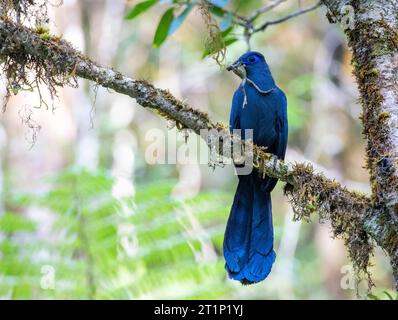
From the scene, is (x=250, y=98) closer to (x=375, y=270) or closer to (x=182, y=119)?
(x=182, y=119)

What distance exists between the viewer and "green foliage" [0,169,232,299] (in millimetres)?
4449

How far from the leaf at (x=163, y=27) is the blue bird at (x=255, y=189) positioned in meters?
0.47

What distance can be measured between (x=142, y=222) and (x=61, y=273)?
74 centimetres

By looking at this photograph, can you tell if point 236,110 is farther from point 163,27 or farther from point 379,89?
point 379,89

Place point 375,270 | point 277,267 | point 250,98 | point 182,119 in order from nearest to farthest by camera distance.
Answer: point 182,119
point 250,98
point 277,267
point 375,270

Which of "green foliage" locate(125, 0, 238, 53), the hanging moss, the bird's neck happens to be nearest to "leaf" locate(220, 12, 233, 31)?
"green foliage" locate(125, 0, 238, 53)

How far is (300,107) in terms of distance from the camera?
829 centimetres

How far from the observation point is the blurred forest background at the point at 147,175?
4.55 metres

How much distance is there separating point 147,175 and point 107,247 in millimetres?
4107

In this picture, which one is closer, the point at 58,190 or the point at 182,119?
the point at 182,119

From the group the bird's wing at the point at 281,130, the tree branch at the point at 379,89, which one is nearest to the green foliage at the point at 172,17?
the bird's wing at the point at 281,130

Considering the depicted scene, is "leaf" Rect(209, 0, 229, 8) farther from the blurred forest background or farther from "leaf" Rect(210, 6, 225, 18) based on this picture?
the blurred forest background

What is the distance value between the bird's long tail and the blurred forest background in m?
0.53
